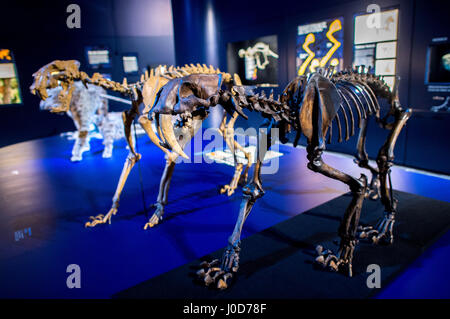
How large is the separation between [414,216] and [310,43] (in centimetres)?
507

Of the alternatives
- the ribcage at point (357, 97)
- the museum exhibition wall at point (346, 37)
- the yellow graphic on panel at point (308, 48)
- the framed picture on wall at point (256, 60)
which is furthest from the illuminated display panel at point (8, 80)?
the ribcage at point (357, 97)

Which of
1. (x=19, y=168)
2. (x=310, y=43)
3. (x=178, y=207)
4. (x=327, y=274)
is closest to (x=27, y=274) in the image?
(x=178, y=207)

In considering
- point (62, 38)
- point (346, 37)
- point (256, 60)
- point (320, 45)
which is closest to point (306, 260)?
point (346, 37)

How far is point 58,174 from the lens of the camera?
6840mm

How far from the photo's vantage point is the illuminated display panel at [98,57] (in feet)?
37.7

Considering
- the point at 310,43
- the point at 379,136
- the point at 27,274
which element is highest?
the point at 310,43

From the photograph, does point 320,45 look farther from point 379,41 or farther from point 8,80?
point 8,80

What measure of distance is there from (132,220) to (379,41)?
5653 mm

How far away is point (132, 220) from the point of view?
451cm

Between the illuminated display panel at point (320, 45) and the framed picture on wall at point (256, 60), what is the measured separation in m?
0.87

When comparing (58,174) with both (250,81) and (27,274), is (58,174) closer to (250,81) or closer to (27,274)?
(27,274)

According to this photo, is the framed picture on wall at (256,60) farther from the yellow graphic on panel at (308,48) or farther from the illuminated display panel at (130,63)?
the illuminated display panel at (130,63)

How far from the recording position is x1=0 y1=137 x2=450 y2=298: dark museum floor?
10.4 ft
